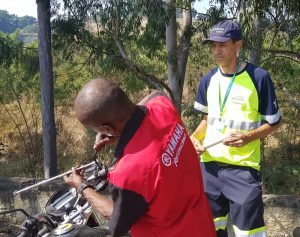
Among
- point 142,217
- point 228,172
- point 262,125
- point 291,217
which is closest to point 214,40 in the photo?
point 262,125

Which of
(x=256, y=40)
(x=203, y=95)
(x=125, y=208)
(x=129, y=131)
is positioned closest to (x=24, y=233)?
(x=125, y=208)

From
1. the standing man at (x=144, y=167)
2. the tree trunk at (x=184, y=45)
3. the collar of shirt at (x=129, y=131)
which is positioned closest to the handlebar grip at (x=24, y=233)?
the standing man at (x=144, y=167)

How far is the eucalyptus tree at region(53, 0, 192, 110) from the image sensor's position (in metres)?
7.45

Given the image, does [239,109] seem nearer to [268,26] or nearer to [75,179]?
[75,179]

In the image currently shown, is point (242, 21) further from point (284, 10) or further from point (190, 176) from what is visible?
point (190, 176)

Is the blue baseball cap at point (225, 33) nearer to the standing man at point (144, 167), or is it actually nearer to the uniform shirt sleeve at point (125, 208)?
the standing man at point (144, 167)

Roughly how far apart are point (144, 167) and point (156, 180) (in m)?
0.08

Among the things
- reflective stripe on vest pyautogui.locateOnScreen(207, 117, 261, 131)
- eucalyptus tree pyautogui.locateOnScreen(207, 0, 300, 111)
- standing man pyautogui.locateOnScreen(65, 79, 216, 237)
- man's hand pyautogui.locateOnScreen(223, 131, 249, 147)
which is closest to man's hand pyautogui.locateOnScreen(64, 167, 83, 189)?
standing man pyautogui.locateOnScreen(65, 79, 216, 237)

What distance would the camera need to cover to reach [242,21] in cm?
657

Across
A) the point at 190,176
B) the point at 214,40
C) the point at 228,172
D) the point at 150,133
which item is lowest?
the point at 228,172

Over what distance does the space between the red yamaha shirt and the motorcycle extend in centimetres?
41

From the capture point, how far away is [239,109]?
305 cm

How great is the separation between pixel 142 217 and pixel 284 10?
5672 millimetres

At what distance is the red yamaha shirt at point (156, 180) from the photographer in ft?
6.02
